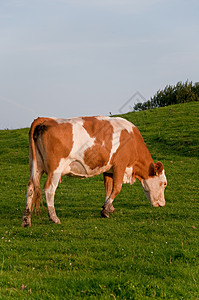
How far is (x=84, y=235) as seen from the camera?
777 cm

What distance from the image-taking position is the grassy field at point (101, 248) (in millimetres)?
5023

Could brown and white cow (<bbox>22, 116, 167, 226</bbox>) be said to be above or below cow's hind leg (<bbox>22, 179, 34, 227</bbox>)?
above

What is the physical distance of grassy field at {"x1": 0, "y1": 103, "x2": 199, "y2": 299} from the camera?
502cm

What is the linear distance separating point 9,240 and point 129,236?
7.93ft

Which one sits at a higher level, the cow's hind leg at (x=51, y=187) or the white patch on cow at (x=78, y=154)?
the white patch on cow at (x=78, y=154)

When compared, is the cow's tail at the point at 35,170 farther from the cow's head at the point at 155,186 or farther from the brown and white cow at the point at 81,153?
the cow's head at the point at 155,186

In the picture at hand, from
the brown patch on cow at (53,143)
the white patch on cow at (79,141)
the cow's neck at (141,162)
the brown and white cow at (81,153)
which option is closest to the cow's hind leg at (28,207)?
the brown and white cow at (81,153)

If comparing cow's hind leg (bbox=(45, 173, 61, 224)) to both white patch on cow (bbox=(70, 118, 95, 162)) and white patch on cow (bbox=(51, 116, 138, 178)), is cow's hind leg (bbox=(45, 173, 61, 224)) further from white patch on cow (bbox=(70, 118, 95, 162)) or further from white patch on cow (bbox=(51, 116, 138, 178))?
white patch on cow (bbox=(70, 118, 95, 162))

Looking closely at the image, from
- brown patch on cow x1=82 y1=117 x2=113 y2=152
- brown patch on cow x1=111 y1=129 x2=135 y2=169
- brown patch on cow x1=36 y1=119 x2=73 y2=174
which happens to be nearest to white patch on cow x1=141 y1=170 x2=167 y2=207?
brown patch on cow x1=111 y1=129 x2=135 y2=169

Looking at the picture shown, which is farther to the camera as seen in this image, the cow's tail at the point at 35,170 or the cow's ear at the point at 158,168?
the cow's ear at the point at 158,168

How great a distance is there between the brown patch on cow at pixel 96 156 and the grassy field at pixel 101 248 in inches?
54.1

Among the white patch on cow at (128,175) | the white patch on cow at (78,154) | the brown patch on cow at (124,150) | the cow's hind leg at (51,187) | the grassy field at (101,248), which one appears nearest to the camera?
the grassy field at (101,248)

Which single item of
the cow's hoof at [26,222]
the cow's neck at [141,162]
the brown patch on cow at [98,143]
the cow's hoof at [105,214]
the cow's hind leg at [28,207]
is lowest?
the cow's hoof at [105,214]

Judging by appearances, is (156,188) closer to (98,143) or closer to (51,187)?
(98,143)
